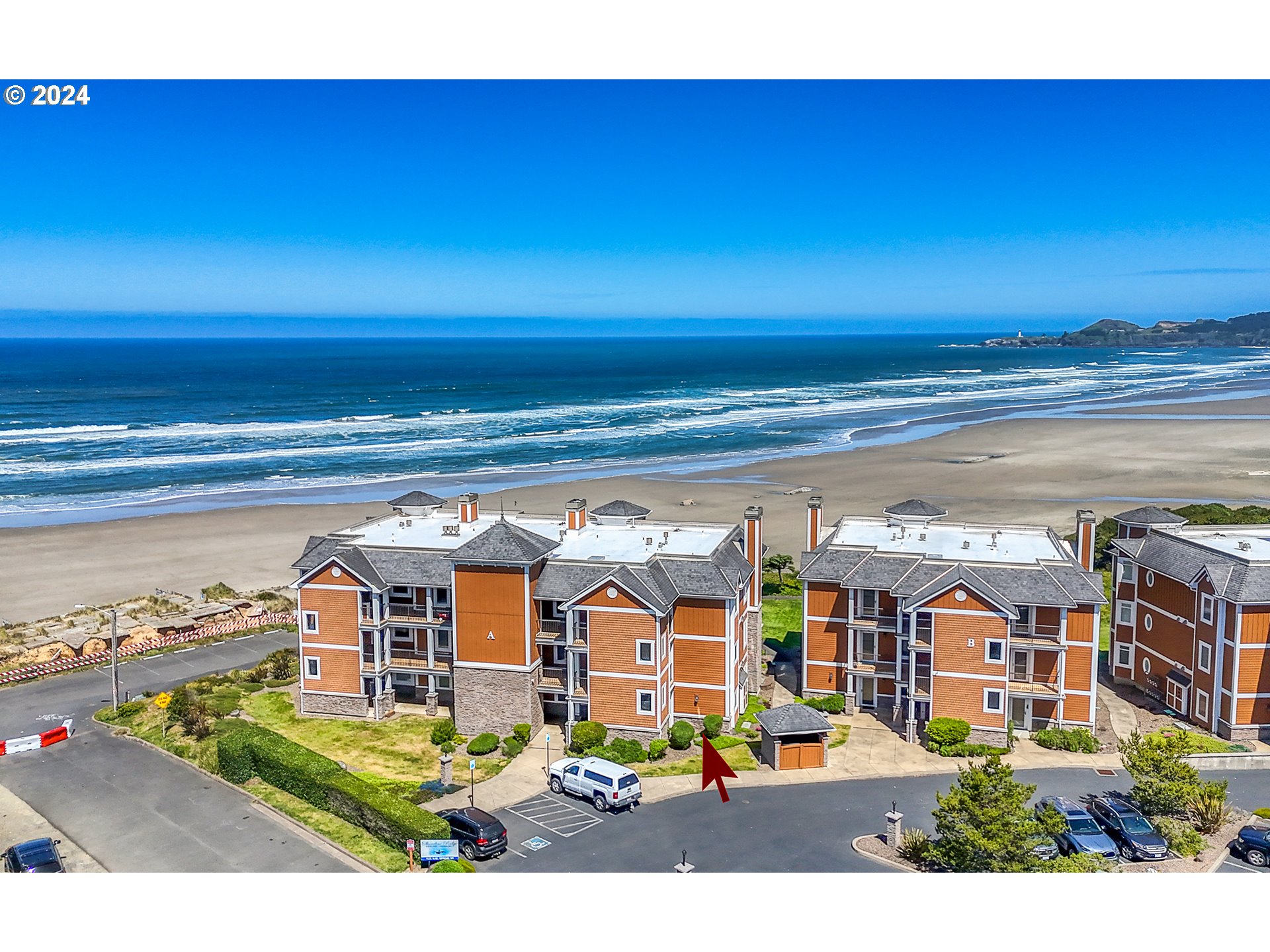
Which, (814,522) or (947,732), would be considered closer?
(947,732)

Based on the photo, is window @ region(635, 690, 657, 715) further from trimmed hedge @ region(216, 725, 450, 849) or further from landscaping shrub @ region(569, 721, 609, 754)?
trimmed hedge @ region(216, 725, 450, 849)

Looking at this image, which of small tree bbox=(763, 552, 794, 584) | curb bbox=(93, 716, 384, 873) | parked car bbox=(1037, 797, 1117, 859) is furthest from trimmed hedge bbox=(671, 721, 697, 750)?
small tree bbox=(763, 552, 794, 584)

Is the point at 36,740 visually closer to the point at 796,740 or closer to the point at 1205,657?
the point at 796,740

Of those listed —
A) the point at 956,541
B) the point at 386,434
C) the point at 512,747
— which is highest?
the point at 956,541

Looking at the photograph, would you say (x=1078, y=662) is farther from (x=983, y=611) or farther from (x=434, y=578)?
(x=434, y=578)

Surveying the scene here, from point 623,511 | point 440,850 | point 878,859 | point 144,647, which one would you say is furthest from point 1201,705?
point 144,647

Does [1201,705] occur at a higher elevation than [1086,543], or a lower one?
lower
